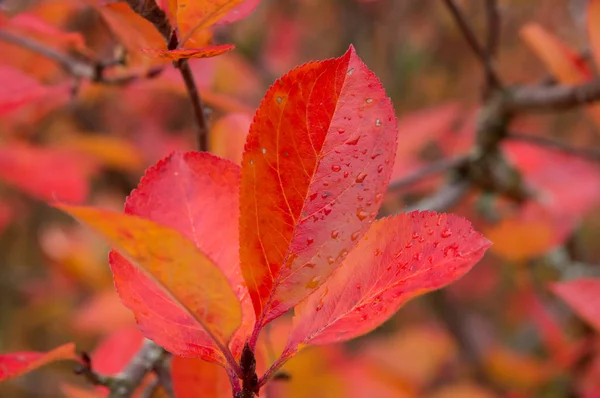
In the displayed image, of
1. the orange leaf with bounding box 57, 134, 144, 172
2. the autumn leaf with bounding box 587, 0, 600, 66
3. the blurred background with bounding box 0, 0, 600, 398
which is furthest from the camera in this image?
the orange leaf with bounding box 57, 134, 144, 172

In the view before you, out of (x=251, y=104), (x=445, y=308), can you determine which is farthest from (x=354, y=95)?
(x=445, y=308)

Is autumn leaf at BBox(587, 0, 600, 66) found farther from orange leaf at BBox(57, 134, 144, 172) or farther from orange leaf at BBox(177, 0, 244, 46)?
orange leaf at BBox(57, 134, 144, 172)

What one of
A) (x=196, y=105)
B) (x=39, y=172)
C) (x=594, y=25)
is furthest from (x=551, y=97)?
(x=39, y=172)

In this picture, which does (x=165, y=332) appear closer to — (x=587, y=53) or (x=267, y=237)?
(x=267, y=237)

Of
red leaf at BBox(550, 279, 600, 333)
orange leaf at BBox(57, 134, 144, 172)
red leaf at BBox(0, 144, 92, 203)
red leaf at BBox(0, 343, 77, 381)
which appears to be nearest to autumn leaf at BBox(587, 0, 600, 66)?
red leaf at BBox(550, 279, 600, 333)

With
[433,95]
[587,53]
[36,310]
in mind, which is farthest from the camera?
[433,95]
